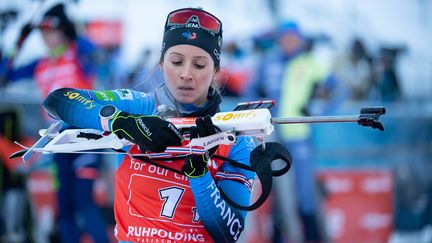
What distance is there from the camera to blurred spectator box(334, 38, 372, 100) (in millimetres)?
9695

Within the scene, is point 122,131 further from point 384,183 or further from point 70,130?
point 384,183

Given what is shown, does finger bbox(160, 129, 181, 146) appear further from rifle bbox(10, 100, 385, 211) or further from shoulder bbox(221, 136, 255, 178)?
shoulder bbox(221, 136, 255, 178)

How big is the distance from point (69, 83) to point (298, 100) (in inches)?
112

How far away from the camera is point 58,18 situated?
6801 mm

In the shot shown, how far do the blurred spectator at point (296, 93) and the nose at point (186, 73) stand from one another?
5331 mm

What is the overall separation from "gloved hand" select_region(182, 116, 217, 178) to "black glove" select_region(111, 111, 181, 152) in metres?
0.07

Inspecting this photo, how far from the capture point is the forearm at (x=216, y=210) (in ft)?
8.82

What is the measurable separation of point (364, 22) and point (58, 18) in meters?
5.58

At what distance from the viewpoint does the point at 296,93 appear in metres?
8.34

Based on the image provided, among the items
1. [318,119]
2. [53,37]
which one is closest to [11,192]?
[53,37]

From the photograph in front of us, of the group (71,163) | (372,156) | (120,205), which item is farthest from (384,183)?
(120,205)

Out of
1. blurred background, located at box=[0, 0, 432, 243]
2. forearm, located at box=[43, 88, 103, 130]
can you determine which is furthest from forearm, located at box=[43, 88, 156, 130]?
blurred background, located at box=[0, 0, 432, 243]

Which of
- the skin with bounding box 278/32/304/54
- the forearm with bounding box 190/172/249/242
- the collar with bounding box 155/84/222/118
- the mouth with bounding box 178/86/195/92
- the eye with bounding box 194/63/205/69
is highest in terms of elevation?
the skin with bounding box 278/32/304/54

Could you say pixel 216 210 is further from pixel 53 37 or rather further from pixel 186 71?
pixel 53 37
